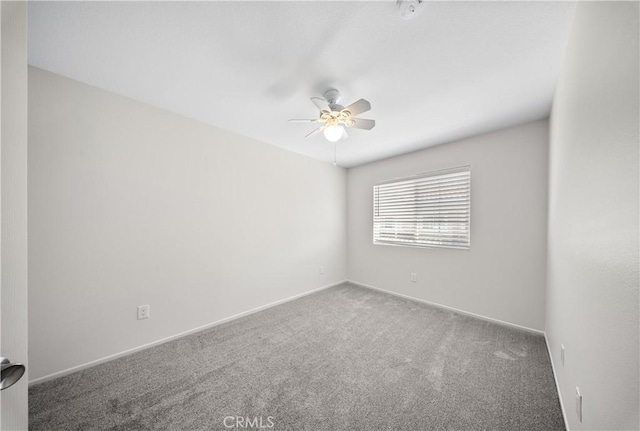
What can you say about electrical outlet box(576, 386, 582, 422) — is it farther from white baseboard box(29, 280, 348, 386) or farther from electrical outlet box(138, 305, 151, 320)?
electrical outlet box(138, 305, 151, 320)

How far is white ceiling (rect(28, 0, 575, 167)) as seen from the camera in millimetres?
1210

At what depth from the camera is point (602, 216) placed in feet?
2.89

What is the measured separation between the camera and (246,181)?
9.42 ft

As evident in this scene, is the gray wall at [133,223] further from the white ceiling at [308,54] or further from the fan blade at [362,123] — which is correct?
the fan blade at [362,123]

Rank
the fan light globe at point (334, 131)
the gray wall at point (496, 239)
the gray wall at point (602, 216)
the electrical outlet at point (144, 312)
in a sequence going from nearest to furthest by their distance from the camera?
the gray wall at point (602, 216) → the fan light globe at point (334, 131) → the electrical outlet at point (144, 312) → the gray wall at point (496, 239)

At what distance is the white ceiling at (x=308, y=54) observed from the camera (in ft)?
3.97

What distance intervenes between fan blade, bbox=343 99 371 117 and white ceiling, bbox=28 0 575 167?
0.21 m

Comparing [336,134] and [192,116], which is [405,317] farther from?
[192,116]

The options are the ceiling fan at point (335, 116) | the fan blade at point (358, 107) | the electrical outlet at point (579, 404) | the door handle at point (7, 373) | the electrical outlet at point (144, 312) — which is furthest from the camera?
the electrical outlet at point (144, 312)

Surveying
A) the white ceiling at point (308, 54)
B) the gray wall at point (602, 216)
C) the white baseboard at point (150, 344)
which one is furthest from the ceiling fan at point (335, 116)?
the white baseboard at point (150, 344)

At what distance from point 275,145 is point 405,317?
2.81 metres

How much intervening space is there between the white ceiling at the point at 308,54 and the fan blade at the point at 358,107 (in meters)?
0.21
